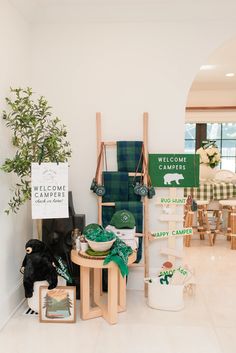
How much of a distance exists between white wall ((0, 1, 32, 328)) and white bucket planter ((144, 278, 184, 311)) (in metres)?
1.11

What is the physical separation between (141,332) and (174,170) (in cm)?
139

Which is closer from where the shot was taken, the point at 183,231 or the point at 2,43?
the point at 2,43

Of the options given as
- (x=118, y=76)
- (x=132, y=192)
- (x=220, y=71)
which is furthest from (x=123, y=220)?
(x=220, y=71)

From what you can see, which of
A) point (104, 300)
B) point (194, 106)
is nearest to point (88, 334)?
point (104, 300)

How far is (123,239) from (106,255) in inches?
10.8

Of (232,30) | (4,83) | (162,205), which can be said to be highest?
(232,30)

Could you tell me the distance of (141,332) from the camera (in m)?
2.65

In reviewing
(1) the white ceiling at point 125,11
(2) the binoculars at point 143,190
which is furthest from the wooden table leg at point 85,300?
(1) the white ceiling at point 125,11

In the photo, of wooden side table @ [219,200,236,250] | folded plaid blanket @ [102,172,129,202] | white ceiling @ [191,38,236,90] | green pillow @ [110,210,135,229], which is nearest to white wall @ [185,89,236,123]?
white ceiling @ [191,38,236,90]

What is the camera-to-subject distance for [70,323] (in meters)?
2.78

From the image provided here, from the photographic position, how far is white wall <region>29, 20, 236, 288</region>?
329 centimetres

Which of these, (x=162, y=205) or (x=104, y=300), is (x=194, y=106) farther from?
(x=104, y=300)

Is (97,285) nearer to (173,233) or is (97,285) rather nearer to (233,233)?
(173,233)

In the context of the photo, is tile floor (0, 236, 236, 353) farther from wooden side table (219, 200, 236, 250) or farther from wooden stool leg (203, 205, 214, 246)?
wooden stool leg (203, 205, 214, 246)
